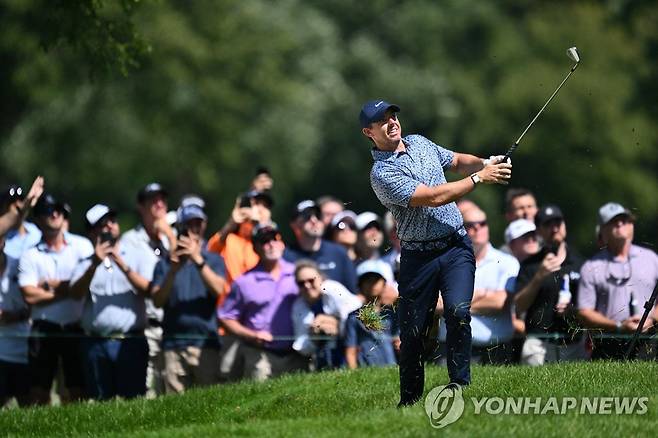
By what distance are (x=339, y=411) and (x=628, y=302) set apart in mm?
4228

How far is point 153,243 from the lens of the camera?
57.9 ft

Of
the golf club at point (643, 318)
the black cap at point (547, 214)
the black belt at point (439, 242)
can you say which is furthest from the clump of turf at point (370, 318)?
the black cap at point (547, 214)

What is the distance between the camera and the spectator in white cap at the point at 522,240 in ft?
53.7

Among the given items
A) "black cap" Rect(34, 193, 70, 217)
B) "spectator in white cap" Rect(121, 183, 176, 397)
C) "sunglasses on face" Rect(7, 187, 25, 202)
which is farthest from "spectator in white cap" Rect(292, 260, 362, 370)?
"sunglasses on face" Rect(7, 187, 25, 202)

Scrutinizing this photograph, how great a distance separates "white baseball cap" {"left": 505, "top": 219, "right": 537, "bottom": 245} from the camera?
16516mm

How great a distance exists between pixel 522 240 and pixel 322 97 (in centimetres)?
3849

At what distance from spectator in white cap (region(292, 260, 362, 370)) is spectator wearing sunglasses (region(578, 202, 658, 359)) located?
2.48m

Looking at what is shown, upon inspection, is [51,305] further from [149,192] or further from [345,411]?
[345,411]

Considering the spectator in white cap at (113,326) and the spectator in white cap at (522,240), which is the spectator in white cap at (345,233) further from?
the spectator in white cap at (113,326)

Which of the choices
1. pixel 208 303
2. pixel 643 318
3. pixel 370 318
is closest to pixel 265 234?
pixel 208 303

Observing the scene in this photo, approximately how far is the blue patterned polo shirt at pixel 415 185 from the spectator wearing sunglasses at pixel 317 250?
4.89m

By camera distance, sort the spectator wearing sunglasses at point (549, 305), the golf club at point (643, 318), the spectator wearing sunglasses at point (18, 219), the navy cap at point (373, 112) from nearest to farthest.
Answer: the navy cap at point (373, 112) → the golf club at point (643, 318) → the spectator wearing sunglasses at point (549, 305) → the spectator wearing sunglasses at point (18, 219)

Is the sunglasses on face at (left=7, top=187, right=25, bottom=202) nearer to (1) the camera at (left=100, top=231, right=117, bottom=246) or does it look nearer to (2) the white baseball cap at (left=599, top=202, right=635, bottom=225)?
(1) the camera at (left=100, top=231, right=117, bottom=246)

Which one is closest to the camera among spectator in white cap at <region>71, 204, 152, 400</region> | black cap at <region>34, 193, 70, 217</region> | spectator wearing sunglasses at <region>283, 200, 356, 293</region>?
spectator in white cap at <region>71, 204, 152, 400</region>
